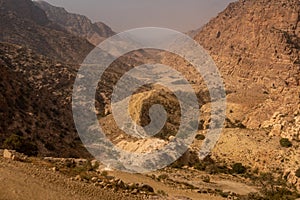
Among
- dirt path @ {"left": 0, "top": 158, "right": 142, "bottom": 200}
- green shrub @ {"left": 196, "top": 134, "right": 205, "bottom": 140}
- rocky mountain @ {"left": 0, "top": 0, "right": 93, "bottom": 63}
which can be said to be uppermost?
rocky mountain @ {"left": 0, "top": 0, "right": 93, "bottom": 63}

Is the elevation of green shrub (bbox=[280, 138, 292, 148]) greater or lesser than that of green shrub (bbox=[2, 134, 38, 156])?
greater

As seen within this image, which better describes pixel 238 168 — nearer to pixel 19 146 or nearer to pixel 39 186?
pixel 19 146

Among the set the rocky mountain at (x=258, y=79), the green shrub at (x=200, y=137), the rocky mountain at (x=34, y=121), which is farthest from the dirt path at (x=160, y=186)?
the green shrub at (x=200, y=137)

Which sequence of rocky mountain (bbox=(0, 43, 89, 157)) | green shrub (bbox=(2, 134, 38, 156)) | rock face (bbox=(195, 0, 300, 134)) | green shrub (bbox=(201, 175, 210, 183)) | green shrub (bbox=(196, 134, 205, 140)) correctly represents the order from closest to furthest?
1. green shrub (bbox=(2, 134, 38, 156))
2. green shrub (bbox=(201, 175, 210, 183))
3. rocky mountain (bbox=(0, 43, 89, 157))
4. green shrub (bbox=(196, 134, 205, 140))
5. rock face (bbox=(195, 0, 300, 134))

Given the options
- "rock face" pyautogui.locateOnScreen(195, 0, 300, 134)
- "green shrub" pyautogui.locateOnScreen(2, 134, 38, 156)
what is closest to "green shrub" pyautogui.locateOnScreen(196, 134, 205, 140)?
"green shrub" pyautogui.locateOnScreen(2, 134, 38, 156)

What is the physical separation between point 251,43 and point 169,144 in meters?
98.1

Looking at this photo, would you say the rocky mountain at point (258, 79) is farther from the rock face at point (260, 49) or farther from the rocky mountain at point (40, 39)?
the rocky mountain at point (40, 39)

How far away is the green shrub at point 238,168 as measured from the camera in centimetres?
4006

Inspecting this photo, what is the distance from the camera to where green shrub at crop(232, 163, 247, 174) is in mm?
40062

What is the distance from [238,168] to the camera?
4038 cm

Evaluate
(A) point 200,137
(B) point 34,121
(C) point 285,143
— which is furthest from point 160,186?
(A) point 200,137

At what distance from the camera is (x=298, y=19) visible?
126 metres

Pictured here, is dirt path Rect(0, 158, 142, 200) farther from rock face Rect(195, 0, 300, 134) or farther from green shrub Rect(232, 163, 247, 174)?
rock face Rect(195, 0, 300, 134)

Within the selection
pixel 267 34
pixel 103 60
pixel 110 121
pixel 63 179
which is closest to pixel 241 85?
pixel 267 34
